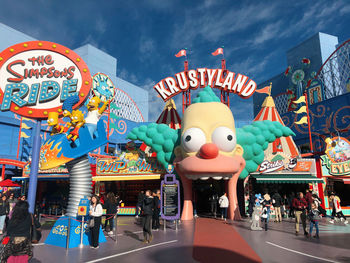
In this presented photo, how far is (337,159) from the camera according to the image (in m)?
16.1

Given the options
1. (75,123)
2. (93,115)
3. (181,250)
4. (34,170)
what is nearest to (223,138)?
(93,115)

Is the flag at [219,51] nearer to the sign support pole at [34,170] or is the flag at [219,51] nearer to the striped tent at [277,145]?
the striped tent at [277,145]

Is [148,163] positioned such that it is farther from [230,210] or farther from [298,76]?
[298,76]

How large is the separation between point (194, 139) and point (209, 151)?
1026mm

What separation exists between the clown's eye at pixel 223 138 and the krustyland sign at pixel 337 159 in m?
8.00

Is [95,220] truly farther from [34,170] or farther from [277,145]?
[277,145]

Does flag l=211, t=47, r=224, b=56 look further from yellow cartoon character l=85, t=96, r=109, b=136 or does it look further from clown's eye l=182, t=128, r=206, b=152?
yellow cartoon character l=85, t=96, r=109, b=136

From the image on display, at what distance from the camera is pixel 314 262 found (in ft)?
18.6

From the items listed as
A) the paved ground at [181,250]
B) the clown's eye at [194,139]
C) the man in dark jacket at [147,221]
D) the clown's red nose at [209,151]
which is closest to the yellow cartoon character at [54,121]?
the paved ground at [181,250]

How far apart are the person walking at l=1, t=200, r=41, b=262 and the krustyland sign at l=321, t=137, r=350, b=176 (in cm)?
1674

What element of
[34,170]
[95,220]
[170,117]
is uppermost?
[170,117]

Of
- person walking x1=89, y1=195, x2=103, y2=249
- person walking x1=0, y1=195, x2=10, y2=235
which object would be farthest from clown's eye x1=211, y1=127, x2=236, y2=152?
person walking x1=0, y1=195, x2=10, y2=235

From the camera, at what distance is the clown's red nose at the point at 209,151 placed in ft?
37.5

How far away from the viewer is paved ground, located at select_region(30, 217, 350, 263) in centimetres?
602
